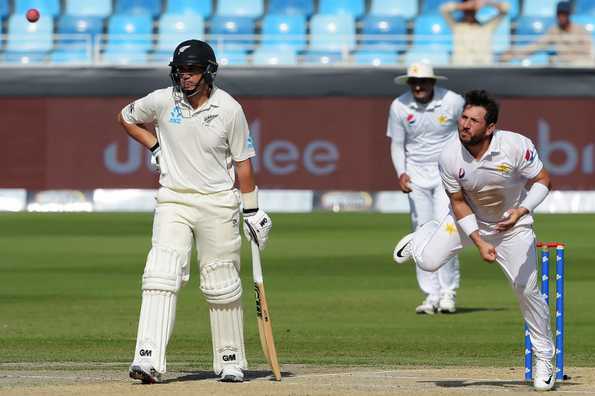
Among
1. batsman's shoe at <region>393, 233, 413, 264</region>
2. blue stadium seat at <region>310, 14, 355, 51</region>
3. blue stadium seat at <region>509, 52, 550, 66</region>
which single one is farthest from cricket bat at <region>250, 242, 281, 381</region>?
blue stadium seat at <region>310, 14, 355, 51</region>

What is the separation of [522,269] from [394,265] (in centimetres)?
914

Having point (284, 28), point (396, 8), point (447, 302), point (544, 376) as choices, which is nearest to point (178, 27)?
point (284, 28)

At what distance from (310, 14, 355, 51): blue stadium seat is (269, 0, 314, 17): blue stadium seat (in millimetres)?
714

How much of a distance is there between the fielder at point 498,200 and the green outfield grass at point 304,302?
61.0 inches

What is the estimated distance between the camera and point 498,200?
8984 millimetres

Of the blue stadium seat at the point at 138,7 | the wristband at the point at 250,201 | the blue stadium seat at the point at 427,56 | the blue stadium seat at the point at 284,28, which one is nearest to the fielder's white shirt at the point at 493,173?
the wristband at the point at 250,201

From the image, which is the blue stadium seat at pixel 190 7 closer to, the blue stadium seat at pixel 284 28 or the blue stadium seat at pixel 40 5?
the blue stadium seat at pixel 284 28

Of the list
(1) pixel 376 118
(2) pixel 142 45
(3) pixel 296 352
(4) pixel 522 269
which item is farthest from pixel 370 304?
(2) pixel 142 45

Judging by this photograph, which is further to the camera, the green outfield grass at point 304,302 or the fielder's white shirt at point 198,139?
the green outfield grass at point 304,302

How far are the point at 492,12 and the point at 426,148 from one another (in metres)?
16.3

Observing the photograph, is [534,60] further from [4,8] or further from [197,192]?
[197,192]

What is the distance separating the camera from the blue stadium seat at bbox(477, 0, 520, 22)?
29.3m

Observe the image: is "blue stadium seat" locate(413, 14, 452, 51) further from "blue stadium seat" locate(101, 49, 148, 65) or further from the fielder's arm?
the fielder's arm

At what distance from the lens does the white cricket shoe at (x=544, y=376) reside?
877 centimetres
